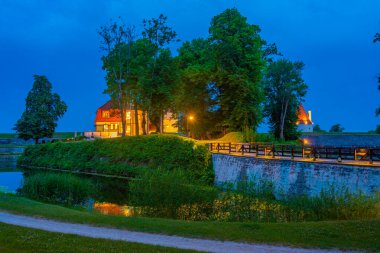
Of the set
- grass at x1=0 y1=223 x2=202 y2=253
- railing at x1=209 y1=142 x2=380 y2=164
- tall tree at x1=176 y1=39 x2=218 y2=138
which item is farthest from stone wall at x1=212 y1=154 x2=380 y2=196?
tall tree at x1=176 y1=39 x2=218 y2=138

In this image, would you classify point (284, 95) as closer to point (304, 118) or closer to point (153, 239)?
point (304, 118)

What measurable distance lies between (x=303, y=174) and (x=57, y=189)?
60.6 ft

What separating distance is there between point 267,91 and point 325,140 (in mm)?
13506

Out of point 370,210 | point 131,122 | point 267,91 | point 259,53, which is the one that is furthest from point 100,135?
point 370,210

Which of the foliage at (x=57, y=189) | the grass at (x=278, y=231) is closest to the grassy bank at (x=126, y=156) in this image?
the foliage at (x=57, y=189)

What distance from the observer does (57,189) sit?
30344 mm

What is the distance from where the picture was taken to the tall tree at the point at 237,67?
52656 mm

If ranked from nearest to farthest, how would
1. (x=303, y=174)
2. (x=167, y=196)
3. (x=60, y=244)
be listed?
(x=60, y=244) → (x=167, y=196) → (x=303, y=174)

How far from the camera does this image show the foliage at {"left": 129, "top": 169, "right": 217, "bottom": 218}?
21.6 metres

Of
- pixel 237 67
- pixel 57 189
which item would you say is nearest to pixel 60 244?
pixel 57 189

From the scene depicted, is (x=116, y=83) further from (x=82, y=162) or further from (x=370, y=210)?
(x=370, y=210)

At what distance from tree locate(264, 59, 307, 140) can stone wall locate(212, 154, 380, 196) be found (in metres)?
31.5

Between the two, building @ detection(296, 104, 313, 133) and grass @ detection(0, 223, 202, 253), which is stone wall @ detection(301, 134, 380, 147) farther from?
grass @ detection(0, 223, 202, 253)

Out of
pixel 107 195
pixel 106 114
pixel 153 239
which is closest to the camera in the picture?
pixel 153 239
